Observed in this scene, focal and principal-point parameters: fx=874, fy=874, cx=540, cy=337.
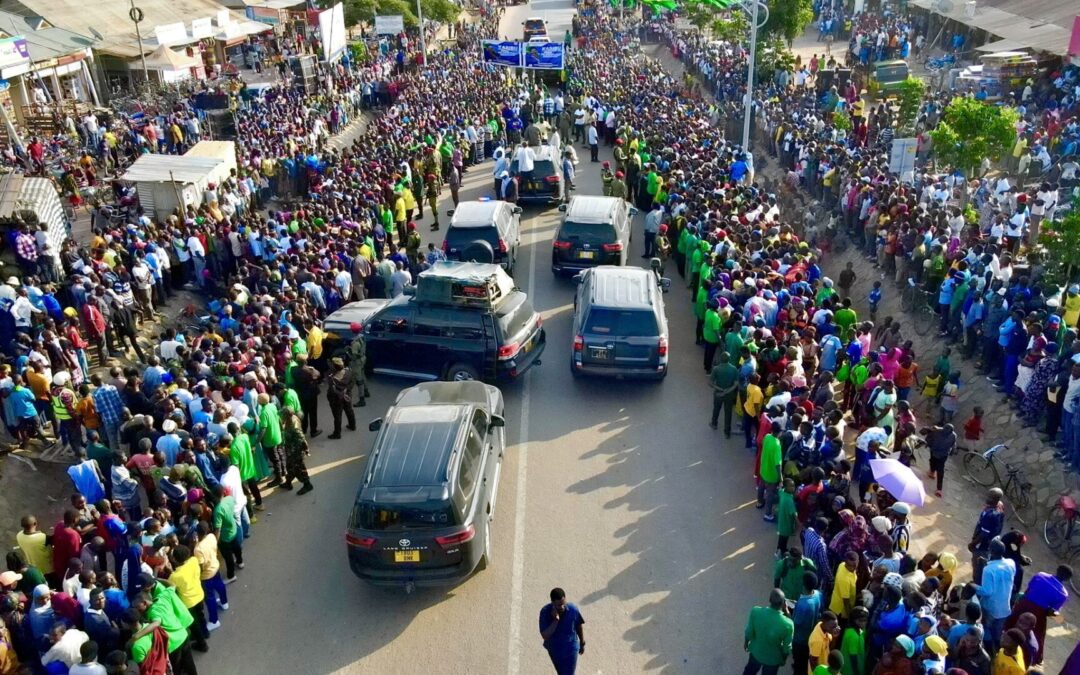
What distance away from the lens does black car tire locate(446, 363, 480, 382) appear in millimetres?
13625

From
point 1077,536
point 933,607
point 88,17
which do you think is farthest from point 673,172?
point 88,17

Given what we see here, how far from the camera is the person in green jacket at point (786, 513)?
31.2 feet

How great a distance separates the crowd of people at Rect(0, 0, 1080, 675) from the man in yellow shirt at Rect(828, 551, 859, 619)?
3 cm

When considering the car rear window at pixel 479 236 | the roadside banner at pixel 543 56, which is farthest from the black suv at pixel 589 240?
the roadside banner at pixel 543 56

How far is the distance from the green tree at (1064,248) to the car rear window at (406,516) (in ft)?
36.7

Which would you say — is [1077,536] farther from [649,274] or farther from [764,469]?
[649,274]

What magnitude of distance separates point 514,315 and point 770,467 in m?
5.05

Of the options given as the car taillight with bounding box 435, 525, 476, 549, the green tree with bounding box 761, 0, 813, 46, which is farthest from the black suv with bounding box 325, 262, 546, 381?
the green tree with bounding box 761, 0, 813, 46

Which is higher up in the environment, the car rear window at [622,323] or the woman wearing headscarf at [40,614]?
the car rear window at [622,323]

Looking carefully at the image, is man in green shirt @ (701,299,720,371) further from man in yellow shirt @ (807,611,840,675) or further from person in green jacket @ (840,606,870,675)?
man in yellow shirt @ (807,611,840,675)

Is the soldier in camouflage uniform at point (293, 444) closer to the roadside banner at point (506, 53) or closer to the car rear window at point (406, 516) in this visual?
the car rear window at point (406, 516)

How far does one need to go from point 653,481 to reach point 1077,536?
510 cm

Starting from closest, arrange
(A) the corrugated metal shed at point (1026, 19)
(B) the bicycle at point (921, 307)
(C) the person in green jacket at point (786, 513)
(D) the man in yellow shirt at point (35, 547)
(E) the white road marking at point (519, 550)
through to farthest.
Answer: (E) the white road marking at point (519, 550)
(D) the man in yellow shirt at point (35, 547)
(C) the person in green jacket at point (786, 513)
(B) the bicycle at point (921, 307)
(A) the corrugated metal shed at point (1026, 19)

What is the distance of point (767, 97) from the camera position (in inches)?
1256
